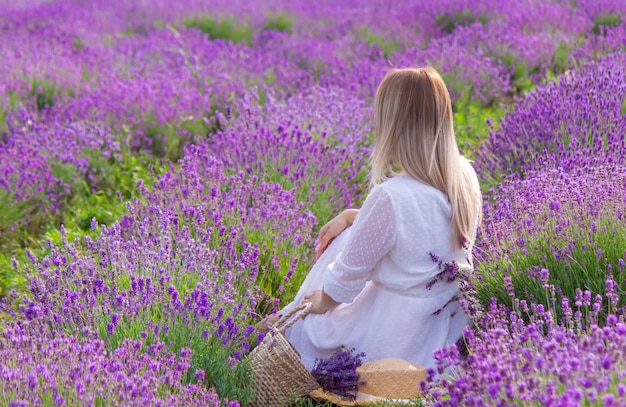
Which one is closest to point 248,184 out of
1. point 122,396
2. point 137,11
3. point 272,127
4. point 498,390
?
point 272,127

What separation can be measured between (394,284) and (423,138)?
1.83 ft

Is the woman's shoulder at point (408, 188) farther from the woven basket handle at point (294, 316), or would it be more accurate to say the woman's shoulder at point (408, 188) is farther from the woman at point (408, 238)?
the woven basket handle at point (294, 316)

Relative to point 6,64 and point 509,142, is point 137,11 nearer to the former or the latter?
point 6,64

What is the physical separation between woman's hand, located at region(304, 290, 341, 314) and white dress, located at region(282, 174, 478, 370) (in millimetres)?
45

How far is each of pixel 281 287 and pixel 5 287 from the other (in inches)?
60.4

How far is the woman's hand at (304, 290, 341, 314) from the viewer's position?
3260mm

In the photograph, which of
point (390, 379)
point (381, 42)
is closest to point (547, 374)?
point (390, 379)

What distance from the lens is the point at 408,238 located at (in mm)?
3100

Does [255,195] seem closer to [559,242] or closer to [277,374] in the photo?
[277,374]

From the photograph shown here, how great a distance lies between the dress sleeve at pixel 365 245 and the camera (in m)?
3.07

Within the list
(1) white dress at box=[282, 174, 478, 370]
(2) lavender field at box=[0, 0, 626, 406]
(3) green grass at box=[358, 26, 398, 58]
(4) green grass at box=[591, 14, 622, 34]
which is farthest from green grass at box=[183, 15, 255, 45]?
(1) white dress at box=[282, 174, 478, 370]

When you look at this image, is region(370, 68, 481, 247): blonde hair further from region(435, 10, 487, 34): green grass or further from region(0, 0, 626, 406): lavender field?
region(435, 10, 487, 34): green grass

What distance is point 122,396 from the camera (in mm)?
2336

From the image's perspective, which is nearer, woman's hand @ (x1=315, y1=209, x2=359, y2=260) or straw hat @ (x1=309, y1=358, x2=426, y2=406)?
straw hat @ (x1=309, y1=358, x2=426, y2=406)
